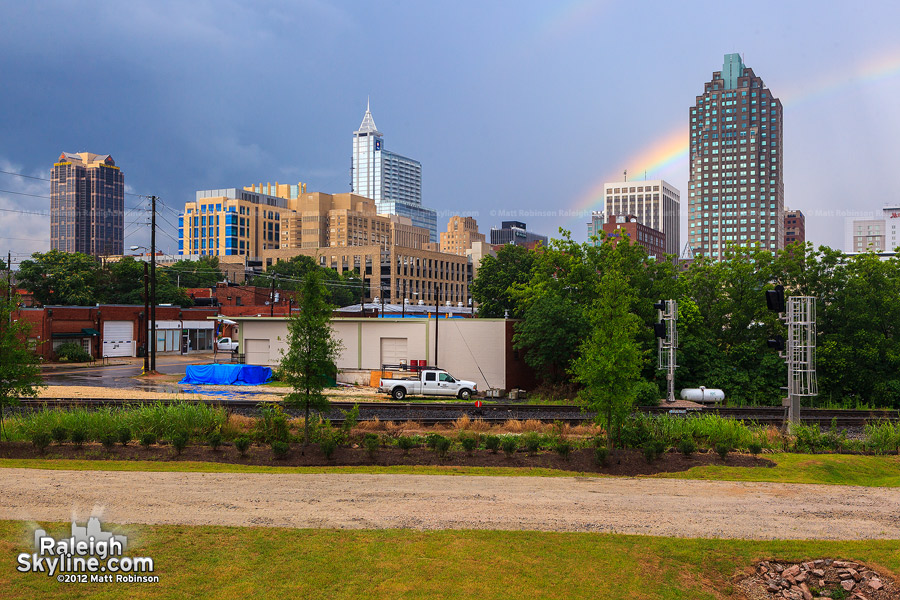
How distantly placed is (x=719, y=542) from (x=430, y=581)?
20.0ft

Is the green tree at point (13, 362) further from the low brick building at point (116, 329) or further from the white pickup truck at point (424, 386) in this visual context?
the low brick building at point (116, 329)

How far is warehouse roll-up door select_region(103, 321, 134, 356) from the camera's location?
221 ft

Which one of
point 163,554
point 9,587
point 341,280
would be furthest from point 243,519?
point 341,280

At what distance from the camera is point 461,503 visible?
52.4ft

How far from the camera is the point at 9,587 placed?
1067cm

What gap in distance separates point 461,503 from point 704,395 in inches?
1063

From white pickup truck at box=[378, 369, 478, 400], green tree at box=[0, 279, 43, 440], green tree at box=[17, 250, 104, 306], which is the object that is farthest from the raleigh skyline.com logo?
green tree at box=[17, 250, 104, 306]

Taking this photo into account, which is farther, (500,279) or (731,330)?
(500,279)

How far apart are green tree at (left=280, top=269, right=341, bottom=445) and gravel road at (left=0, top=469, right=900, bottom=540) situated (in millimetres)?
4039

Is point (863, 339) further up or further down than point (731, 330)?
further down

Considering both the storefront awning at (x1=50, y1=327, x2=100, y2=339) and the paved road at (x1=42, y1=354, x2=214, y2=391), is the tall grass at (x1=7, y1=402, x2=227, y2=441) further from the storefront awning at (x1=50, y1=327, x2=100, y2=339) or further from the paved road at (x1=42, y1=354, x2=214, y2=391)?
the storefront awning at (x1=50, y1=327, x2=100, y2=339)

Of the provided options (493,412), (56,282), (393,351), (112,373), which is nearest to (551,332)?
(493,412)

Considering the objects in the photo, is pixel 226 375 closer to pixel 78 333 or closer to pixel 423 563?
pixel 78 333

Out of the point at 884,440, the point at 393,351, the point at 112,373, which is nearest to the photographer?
the point at 884,440
